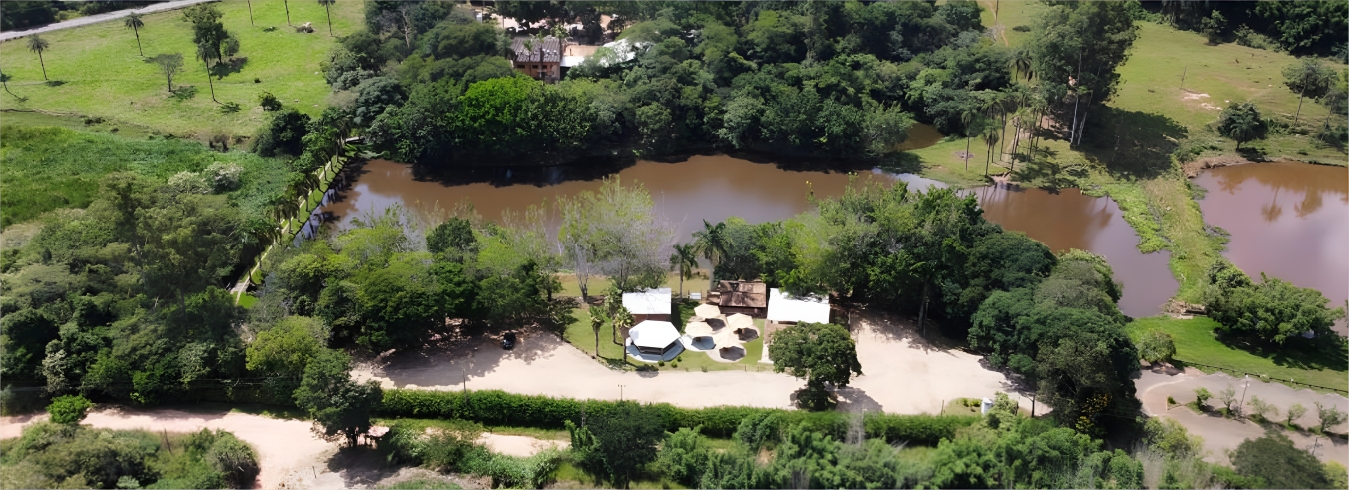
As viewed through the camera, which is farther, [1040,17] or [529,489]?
[1040,17]

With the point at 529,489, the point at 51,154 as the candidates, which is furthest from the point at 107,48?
the point at 529,489

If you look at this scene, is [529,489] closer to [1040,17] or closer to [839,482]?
[839,482]

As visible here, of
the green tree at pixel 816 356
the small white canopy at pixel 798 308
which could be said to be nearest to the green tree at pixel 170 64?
the small white canopy at pixel 798 308

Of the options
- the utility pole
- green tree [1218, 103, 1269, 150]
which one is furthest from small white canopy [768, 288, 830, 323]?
green tree [1218, 103, 1269, 150]

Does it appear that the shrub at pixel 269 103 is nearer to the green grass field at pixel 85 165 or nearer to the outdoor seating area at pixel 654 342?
the green grass field at pixel 85 165

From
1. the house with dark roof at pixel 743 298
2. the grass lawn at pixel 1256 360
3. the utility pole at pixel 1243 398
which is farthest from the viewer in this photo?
the house with dark roof at pixel 743 298

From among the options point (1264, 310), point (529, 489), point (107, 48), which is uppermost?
point (107, 48)

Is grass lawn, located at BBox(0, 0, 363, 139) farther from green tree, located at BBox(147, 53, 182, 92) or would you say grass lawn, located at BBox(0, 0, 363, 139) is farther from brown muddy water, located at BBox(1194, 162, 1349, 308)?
brown muddy water, located at BBox(1194, 162, 1349, 308)
